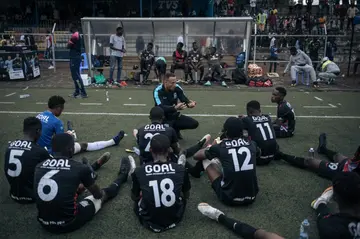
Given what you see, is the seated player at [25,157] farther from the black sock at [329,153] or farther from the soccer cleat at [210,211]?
the black sock at [329,153]

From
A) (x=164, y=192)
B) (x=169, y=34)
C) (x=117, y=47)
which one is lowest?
(x=164, y=192)

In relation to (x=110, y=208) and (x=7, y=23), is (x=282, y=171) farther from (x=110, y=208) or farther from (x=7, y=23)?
(x=7, y=23)

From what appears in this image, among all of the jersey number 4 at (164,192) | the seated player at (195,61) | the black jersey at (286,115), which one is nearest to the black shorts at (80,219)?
the jersey number 4 at (164,192)

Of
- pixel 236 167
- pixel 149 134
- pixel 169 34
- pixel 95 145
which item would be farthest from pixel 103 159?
pixel 169 34

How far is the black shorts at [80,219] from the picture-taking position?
431 cm

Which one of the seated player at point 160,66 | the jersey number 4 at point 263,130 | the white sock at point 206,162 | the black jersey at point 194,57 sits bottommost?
the white sock at point 206,162

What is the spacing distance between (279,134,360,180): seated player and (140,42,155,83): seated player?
9920mm

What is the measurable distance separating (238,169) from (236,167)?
0.04 metres

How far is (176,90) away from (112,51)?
25.8 feet

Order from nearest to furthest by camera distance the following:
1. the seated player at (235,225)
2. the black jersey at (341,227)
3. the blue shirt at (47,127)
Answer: the black jersey at (341,227) → the seated player at (235,225) → the blue shirt at (47,127)

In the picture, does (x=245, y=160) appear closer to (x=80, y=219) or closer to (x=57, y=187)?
(x=80, y=219)

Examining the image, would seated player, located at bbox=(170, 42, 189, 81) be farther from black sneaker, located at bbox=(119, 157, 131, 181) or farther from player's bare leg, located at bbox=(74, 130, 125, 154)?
black sneaker, located at bbox=(119, 157, 131, 181)

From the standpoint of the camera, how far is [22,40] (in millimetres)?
19797

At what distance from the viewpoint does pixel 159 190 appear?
425 centimetres
